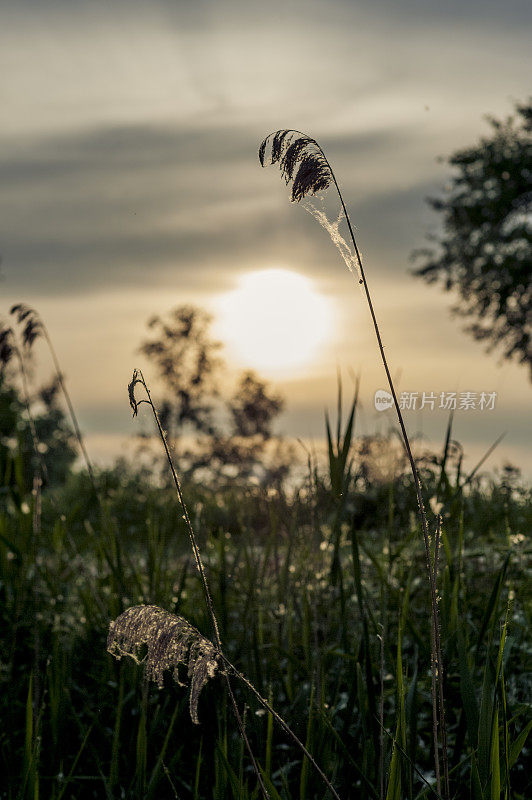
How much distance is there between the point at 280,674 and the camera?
378 centimetres

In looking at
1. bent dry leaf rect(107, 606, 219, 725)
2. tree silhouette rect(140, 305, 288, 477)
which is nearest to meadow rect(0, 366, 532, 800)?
bent dry leaf rect(107, 606, 219, 725)

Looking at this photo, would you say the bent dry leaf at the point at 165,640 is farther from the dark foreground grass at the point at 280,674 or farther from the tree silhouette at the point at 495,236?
the tree silhouette at the point at 495,236

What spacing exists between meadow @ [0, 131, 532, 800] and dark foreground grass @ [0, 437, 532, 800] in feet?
0.04

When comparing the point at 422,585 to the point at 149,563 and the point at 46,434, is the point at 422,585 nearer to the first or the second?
the point at 149,563

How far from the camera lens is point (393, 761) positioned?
6.73 feet

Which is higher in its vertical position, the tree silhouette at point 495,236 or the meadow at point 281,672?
the tree silhouette at point 495,236

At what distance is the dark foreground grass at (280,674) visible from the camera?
9.04 feet

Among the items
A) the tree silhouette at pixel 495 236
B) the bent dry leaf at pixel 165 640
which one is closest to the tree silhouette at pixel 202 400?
the tree silhouette at pixel 495 236

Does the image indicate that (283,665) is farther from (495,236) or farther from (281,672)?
(495,236)

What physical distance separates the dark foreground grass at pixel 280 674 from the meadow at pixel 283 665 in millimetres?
14

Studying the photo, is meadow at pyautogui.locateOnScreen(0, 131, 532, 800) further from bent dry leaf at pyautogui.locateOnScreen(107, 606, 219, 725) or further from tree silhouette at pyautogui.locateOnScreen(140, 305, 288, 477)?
tree silhouette at pyautogui.locateOnScreen(140, 305, 288, 477)

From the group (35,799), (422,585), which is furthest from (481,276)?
(35,799)

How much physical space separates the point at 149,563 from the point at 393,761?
231 cm

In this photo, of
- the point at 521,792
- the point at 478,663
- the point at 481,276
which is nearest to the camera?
the point at 521,792
